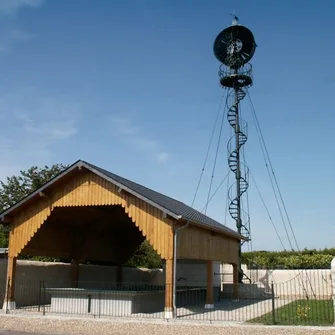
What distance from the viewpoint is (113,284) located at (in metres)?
29.3

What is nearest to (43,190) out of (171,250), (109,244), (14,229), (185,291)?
(14,229)

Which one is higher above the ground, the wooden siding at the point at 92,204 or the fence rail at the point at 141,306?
the wooden siding at the point at 92,204

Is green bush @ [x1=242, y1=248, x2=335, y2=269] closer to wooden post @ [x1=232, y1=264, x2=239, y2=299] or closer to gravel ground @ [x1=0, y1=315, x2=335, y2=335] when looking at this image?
wooden post @ [x1=232, y1=264, x2=239, y2=299]

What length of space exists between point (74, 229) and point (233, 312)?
10603 millimetres

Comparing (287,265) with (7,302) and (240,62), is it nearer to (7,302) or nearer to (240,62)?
(240,62)

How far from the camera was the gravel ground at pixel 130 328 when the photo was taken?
1402cm

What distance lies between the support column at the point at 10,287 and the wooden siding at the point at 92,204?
0.40 m

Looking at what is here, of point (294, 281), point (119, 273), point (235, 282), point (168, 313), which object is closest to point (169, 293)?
point (168, 313)

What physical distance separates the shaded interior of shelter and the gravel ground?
582cm

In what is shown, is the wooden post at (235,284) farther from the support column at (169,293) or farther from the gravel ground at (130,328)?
the gravel ground at (130,328)

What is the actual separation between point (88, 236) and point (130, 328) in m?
12.7

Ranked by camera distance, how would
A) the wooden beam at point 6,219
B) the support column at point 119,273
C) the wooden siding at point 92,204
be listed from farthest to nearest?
the support column at point 119,273, the wooden beam at point 6,219, the wooden siding at point 92,204

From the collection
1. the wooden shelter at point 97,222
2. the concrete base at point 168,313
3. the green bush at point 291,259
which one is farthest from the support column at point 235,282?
the concrete base at point 168,313

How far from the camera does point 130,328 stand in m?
14.9
